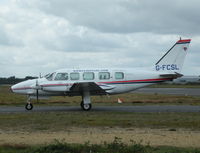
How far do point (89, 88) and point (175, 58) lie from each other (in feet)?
21.9

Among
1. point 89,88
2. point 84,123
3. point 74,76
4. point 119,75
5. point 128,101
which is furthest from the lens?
point 128,101

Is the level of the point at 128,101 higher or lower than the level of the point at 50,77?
lower

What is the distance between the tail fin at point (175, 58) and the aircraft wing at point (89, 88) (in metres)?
4.54

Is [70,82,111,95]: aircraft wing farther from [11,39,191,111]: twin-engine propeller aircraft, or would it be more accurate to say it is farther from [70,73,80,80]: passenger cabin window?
[70,73,80,80]: passenger cabin window

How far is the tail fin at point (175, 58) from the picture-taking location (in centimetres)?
2517

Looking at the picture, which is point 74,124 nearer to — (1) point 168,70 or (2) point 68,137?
(2) point 68,137

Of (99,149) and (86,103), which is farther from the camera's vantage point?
(86,103)

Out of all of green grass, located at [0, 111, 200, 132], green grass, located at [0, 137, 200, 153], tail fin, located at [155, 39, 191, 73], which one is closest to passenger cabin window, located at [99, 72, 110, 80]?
tail fin, located at [155, 39, 191, 73]

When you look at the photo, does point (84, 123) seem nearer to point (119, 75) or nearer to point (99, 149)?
Result: point (99, 149)

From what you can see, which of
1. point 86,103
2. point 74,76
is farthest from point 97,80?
point 86,103

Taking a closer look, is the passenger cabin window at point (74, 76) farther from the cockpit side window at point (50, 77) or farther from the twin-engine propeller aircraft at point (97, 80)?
the cockpit side window at point (50, 77)

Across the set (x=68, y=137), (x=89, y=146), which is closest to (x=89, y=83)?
(x=68, y=137)

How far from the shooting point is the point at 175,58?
82.7 feet

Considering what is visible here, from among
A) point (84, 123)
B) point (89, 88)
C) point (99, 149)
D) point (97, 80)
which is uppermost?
point (97, 80)
